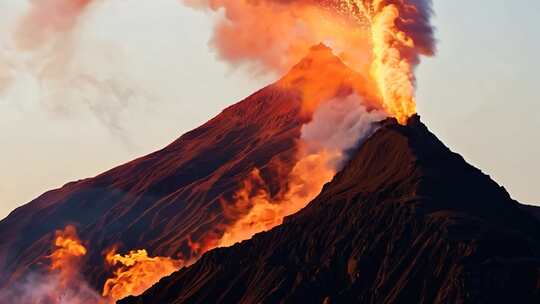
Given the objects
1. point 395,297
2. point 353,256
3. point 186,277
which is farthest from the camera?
point 186,277

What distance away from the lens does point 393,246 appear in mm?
153625

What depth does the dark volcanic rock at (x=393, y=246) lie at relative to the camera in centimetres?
14525

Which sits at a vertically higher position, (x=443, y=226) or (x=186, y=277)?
(x=186, y=277)

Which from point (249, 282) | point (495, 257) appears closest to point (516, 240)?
point (495, 257)

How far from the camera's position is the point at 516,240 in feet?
495

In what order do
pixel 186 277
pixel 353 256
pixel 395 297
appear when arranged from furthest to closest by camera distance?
pixel 186 277 → pixel 353 256 → pixel 395 297

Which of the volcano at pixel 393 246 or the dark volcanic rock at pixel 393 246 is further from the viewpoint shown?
the volcano at pixel 393 246

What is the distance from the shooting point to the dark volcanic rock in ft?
477

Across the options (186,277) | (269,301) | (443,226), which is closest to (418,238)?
(443,226)

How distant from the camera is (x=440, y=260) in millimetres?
148375

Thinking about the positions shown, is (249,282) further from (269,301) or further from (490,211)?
(490,211)

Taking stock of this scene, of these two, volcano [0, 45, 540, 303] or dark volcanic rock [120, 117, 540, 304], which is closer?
dark volcanic rock [120, 117, 540, 304]

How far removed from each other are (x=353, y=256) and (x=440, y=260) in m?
9.76

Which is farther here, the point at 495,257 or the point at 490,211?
the point at 490,211
